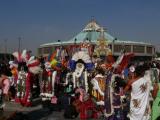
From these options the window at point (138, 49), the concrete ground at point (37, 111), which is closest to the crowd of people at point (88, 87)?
the concrete ground at point (37, 111)

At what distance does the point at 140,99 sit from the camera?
8430 millimetres

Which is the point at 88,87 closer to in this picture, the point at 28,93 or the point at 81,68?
the point at 81,68

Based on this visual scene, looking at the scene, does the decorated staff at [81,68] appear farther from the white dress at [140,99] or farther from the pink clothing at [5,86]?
the white dress at [140,99]

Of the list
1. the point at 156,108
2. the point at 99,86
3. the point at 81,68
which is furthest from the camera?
the point at 81,68

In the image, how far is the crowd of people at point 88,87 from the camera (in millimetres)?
8531

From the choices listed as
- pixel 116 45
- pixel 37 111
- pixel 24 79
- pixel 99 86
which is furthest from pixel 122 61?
pixel 116 45

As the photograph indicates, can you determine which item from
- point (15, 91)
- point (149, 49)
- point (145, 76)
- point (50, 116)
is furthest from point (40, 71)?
point (149, 49)

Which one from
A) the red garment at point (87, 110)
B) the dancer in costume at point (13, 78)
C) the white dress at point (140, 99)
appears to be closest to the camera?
the white dress at point (140, 99)

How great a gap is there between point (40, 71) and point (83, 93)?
10.1 ft

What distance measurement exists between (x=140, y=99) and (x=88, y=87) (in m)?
7.73

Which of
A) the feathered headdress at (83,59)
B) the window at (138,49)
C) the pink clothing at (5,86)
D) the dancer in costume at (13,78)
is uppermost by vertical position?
the feathered headdress at (83,59)

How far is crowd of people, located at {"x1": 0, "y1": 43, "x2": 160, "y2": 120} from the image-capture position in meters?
8.53

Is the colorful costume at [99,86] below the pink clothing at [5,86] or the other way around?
below

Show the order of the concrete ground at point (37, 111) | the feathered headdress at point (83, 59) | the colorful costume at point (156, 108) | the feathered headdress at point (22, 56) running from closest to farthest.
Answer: the colorful costume at point (156, 108)
the concrete ground at point (37, 111)
the feathered headdress at point (22, 56)
the feathered headdress at point (83, 59)
